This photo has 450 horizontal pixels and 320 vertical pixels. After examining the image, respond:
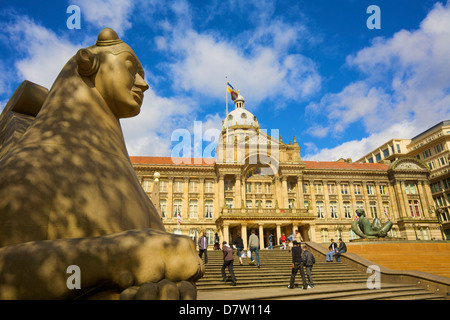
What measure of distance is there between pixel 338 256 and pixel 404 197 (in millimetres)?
31822

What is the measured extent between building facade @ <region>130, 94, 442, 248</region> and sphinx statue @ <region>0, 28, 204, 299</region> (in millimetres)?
30872

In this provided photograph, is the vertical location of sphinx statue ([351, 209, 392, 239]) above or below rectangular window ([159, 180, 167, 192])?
below

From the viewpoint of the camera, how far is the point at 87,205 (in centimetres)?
219

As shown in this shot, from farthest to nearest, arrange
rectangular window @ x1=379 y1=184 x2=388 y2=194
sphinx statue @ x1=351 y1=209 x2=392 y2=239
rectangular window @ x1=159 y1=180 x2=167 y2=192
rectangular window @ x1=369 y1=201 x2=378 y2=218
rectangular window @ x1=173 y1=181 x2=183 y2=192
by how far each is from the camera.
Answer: rectangular window @ x1=379 y1=184 x2=388 y2=194 < rectangular window @ x1=369 y1=201 x2=378 y2=218 < rectangular window @ x1=173 y1=181 x2=183 y2=192 < rectangular window @ x1=159 y1=180 x2=167 y2=192 < sphinx statue @ x1=351 y1=209 x2=392 y2=239

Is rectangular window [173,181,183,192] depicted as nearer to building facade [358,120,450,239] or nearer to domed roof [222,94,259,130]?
domed roof [222,94,259,130]

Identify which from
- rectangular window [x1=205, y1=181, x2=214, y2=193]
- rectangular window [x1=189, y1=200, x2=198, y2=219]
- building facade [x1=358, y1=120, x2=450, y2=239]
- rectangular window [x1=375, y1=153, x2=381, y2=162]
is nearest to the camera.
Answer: rectangular window [x1=189, y1=200, x2=198, y2=219]

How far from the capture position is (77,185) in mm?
2230

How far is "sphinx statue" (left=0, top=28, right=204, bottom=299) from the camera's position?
1.74m

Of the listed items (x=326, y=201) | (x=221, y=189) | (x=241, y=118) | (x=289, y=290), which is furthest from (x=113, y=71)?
(x=241, y=118)

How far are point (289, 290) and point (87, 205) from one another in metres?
9.04

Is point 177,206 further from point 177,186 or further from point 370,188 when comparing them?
point 370,188

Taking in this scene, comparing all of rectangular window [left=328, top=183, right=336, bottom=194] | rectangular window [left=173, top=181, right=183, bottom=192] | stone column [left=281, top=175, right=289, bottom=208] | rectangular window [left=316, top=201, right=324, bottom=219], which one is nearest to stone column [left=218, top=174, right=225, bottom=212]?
rectangular window [left=173, top=181, right=183, bottom=192]
